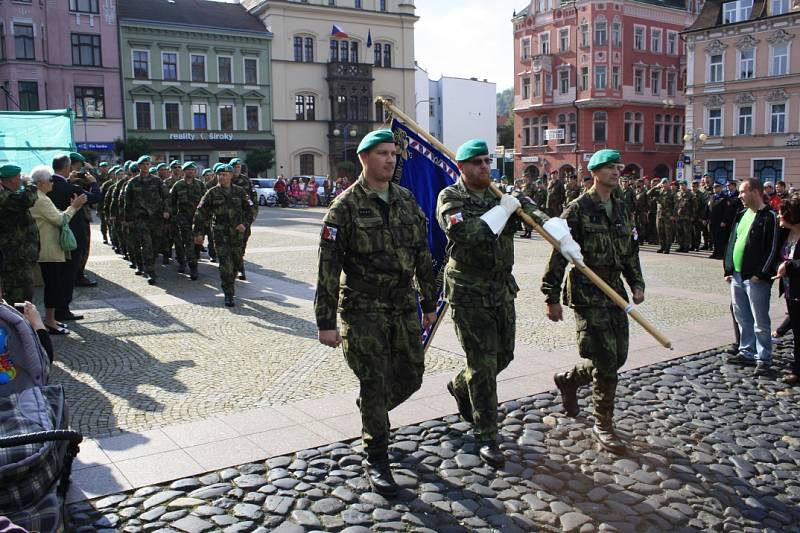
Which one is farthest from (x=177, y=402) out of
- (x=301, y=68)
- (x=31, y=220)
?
(x=301, y=68)

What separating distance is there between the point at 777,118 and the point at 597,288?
4439 cm

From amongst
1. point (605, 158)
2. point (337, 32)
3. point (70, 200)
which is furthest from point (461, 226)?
point (337, 32)

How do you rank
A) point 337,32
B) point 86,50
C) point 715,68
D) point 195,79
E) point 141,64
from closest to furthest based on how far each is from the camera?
point 715,68 < point 86,50 < point 141,64 < point 195,79 < point 337,32

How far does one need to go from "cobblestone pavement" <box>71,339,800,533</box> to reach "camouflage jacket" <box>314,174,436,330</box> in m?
1.11

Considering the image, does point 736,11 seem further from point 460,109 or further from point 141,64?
point 460,109

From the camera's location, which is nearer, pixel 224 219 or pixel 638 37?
pixel 224 219

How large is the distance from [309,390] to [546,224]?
2.90 meters

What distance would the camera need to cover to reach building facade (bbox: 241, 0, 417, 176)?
56094 millimetres

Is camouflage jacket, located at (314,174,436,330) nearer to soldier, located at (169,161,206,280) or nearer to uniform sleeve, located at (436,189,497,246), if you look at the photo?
uniform sleeve, located at (436,189,497,246)

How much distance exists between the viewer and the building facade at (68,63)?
45438mm

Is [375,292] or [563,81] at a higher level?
[563,81]

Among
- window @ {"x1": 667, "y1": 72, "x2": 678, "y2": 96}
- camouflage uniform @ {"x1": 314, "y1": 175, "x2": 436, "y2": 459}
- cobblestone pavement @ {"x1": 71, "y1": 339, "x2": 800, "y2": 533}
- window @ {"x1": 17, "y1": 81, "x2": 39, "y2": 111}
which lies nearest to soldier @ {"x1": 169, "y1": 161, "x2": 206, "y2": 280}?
cobblestone pavement @ {"x1": 71, "y1": 339, "x2": 800, "y2": 533}

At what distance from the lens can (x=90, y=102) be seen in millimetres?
49156

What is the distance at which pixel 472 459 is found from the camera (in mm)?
5117
